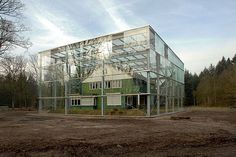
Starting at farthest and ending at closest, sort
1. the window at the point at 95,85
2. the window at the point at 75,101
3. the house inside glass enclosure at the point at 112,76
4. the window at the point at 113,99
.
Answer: the window at the point at 75,101 < the window at the point at 95,85 < the window at the point at 113,99 < the house inside glass enclosure at the point at 112,76

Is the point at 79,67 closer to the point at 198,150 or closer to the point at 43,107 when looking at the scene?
the point at 43,107

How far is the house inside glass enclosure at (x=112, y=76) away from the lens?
33969 millimetres

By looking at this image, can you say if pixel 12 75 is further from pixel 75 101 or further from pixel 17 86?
pixel 75 101

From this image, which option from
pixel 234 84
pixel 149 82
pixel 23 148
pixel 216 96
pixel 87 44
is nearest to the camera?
pixel 23 148

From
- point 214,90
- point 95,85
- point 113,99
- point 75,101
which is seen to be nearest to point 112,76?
point 113,99

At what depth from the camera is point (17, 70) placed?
66.1m

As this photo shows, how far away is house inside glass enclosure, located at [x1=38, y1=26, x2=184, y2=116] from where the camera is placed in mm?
33969

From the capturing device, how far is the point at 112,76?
3700 cm

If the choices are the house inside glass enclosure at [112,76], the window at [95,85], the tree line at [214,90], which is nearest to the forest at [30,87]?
the tree line at [214,90]

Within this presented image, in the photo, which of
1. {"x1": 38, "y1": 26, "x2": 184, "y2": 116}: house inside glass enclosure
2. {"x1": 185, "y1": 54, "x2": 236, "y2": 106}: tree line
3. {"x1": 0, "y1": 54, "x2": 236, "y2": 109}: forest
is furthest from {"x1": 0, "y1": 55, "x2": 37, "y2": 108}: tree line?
{"x1": 185, "y1": 54, "x2": 236, "y2": 106}: tree line

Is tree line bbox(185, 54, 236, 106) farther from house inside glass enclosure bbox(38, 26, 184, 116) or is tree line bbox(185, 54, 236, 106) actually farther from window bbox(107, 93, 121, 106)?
window bbox(107, 93, 121, 106)

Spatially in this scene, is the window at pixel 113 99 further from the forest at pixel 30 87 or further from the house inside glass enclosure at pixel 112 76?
the forest at pixel 30 87

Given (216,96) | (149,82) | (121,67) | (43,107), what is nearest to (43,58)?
(43,107)

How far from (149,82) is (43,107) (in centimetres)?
1955
